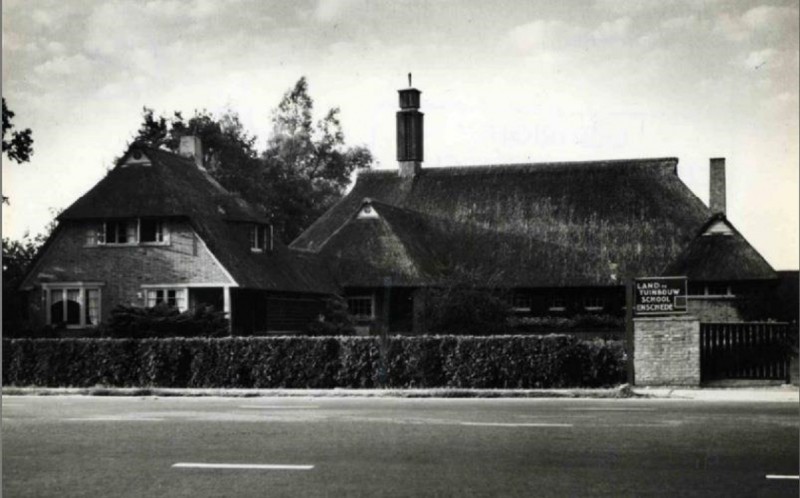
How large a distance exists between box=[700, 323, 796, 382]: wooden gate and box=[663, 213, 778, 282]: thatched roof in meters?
17.3

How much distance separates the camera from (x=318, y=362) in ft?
82.7

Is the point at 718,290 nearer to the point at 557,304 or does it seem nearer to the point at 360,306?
the point at 557,304

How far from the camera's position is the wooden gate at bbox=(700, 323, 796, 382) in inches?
938

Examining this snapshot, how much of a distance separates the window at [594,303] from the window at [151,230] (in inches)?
742

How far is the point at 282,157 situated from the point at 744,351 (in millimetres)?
47077

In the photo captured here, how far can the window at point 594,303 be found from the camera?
43188 mm

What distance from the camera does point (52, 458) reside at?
39.0 feet

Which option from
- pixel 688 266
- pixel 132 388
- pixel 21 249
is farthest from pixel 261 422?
pixel 21 249

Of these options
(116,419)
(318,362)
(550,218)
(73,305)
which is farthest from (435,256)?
(116,419)

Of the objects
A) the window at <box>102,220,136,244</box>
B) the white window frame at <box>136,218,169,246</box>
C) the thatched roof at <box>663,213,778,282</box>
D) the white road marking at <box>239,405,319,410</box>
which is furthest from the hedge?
the thatched roof at <box>663,213,778,282</box>

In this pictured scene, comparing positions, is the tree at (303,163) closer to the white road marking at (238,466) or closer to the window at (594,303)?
the window at (594,303)

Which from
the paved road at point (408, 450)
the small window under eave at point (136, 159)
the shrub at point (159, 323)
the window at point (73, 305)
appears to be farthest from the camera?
the small window under eave at point (136, 159)

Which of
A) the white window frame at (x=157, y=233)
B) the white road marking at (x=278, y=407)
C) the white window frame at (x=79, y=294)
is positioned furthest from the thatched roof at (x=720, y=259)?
the white road marking at (x=278, y=407)

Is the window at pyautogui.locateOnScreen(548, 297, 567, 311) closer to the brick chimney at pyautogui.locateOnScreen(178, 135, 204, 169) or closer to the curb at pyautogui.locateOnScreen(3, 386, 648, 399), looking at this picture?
the brick chimney at pyautogui.locateOnScreen(178, 135, 204, 169)
